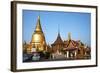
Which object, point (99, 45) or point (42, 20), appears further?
point (99, 45)

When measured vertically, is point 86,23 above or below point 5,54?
above

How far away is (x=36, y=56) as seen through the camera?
200 centimetres

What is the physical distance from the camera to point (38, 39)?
6.60 feet

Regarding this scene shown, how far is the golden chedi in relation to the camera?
1.99 metres

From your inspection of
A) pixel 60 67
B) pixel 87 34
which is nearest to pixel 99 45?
pixel 87 34

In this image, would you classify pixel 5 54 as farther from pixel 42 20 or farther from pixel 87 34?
pixel 87 34

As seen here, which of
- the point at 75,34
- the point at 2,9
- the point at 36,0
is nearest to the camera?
the point at 2,9

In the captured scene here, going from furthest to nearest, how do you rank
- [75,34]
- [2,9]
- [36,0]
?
[75,34] → [36,0] → [2,9]

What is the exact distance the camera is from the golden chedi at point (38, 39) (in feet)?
6.54

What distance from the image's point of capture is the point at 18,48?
1.91m

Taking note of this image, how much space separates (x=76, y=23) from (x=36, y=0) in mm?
471

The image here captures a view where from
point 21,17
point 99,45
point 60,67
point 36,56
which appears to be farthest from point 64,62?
point 21,17

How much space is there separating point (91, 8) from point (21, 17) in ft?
2.44

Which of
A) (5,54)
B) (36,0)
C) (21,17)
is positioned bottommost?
(5,54)
